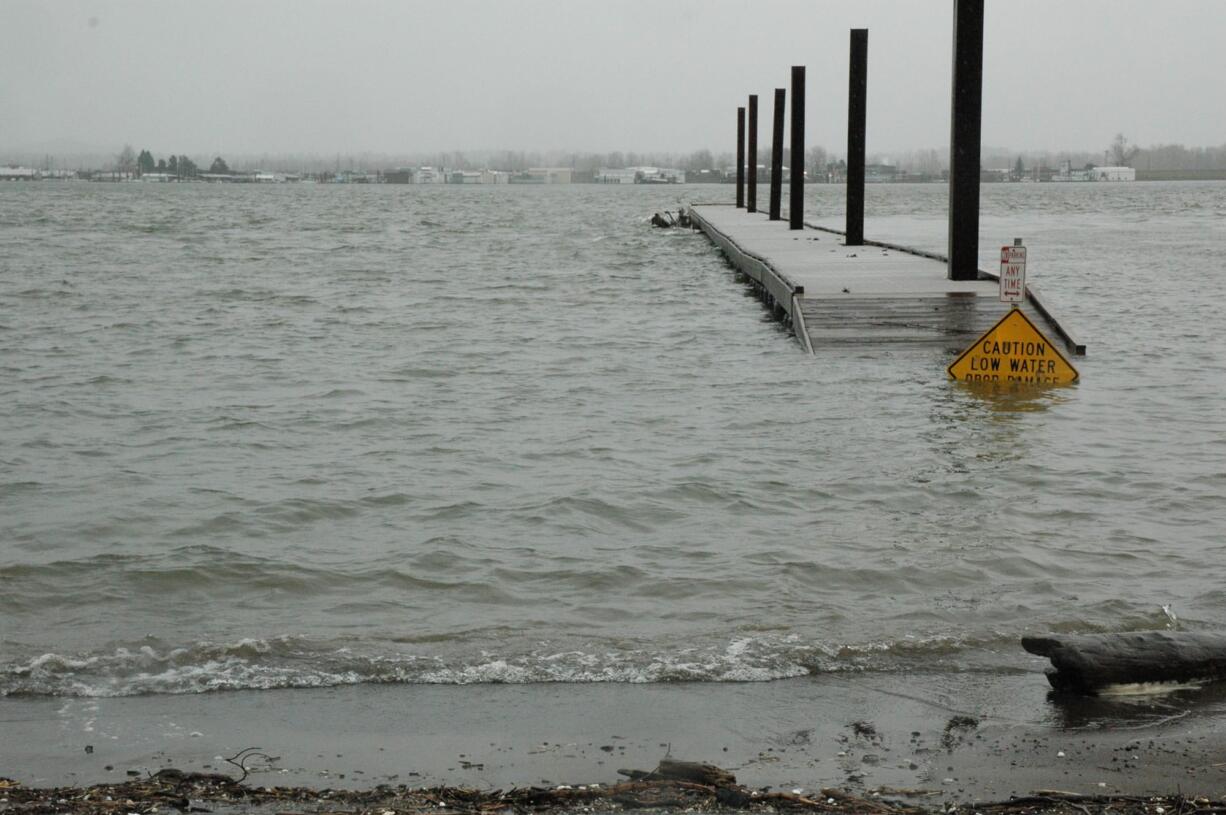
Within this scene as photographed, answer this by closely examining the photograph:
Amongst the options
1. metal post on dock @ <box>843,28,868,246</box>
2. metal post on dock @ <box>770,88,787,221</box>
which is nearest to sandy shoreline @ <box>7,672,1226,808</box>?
metal post on dock @ <box>843,28,868,246</box>

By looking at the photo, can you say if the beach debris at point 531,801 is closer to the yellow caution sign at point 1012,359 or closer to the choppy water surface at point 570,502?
the choppy water surface at point 570,502

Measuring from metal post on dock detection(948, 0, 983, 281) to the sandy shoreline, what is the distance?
15.1m

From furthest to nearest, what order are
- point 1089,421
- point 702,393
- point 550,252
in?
point 550,252
point 702,393
point 1089,421

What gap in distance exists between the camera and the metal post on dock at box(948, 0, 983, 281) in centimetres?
2048

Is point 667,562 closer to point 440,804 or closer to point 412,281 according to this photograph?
point 440,804

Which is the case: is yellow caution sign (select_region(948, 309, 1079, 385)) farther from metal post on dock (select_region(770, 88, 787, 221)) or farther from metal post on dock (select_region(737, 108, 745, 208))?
metal post on dock (select_region(737, 108, 745, 208))

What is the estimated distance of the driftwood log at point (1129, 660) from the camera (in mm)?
6199

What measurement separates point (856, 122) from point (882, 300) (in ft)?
36.0

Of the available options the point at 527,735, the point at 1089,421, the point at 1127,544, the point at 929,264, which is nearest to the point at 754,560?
the point at 1127,544

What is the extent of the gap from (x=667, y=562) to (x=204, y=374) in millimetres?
10013

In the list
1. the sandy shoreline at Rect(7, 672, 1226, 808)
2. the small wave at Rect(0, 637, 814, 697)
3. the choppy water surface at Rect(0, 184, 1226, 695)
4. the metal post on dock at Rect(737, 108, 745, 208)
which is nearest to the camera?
the sandy shoreline at Rect(7, 672, 1226, 808)

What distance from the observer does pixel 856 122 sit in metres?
29.5

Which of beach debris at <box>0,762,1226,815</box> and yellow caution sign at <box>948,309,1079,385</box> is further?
yellow caution sign at <box>948,309,1079,385</box>

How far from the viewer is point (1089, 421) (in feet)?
44.9
